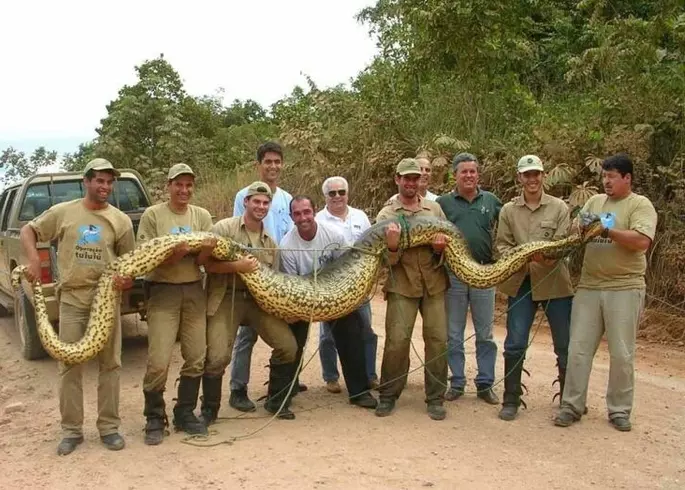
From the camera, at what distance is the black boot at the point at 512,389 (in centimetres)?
570

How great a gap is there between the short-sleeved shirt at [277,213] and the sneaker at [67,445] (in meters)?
2.42

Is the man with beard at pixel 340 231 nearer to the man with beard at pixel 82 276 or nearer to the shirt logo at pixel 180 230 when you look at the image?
the shirt logo at pixel 180 230

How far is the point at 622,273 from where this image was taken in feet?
17.6

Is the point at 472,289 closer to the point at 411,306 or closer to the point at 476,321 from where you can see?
the point at 476,321

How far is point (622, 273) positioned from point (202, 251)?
335 centimetres

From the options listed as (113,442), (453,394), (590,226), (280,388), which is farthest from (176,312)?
(590,226)

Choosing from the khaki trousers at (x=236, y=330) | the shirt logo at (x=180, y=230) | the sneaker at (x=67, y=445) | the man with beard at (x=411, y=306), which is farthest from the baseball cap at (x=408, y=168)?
the sneaker at (x=67, y=445)

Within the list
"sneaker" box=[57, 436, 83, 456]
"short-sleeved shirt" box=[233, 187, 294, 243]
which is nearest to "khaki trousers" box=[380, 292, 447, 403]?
"short-sleeved shirt" box=[233, 187, 294, 243]

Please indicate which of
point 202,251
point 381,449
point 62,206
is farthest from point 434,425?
point 62,206

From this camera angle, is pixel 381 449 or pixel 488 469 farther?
pixel 381 449

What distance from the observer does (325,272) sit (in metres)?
5.72

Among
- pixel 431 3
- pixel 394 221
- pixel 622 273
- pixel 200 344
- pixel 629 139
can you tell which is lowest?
pixel 200 344

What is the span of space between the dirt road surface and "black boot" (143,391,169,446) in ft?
0.25

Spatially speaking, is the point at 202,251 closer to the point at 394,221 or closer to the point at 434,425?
the point at 394,221
